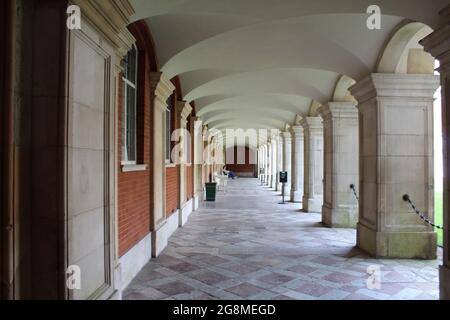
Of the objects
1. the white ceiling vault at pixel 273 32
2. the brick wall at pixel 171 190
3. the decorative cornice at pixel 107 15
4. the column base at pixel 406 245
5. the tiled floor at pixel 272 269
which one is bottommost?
the tiled floor at pixel 272 269

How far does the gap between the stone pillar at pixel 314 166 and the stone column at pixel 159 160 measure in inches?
253

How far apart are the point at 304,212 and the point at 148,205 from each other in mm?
7240

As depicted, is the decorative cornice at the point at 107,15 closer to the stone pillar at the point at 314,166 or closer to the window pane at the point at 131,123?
the window pane at the point at 131,123

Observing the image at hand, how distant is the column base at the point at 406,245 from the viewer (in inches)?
236

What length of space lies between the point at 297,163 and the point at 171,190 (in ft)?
25.4

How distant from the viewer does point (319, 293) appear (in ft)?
14.1

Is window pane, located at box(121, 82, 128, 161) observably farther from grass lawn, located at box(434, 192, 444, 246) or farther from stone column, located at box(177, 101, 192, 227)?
grass lawn, located at box(434, 192, 444, 246)

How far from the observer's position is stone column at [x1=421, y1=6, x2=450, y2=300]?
383 centimetres

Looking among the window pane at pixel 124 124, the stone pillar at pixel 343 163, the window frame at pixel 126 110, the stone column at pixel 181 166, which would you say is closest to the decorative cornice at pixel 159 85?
the window frame at pixel 126 110

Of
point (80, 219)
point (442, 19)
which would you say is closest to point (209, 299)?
point (80, 219)

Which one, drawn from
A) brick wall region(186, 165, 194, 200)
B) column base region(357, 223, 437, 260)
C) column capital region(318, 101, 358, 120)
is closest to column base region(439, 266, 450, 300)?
column base region(357, 223, 437, 260)

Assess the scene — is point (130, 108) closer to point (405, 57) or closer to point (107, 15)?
point (107, 15)

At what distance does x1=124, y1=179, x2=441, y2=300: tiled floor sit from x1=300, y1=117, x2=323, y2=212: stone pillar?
3161 mm
